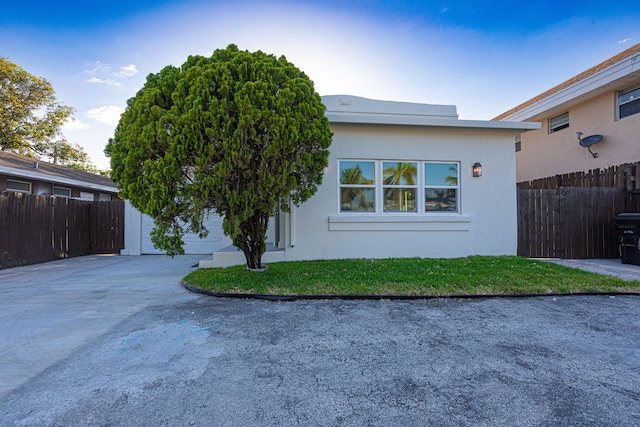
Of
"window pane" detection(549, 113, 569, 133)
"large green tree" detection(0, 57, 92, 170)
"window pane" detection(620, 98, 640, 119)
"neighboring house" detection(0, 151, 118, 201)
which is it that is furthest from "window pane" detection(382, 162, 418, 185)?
"large green tree" detection(0, 57, 92, 170)

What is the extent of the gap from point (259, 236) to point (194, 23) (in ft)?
21.6

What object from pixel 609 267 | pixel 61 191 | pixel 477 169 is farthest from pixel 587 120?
pixel 61 191

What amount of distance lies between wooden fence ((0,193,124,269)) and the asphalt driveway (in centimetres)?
483

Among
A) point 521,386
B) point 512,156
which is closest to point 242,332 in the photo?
point 521,386

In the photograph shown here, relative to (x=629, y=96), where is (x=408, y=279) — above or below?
below

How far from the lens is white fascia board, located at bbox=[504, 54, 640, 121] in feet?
28.5

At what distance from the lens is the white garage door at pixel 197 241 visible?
10102mm

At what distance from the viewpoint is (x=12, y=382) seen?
7.41 ft

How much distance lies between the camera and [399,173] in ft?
24.5

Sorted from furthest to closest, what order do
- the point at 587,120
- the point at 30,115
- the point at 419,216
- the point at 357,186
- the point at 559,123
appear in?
the point at 30,115 < the point at 559,123 < the point at 587,120 < the point at 419,216 < the point at 357,186

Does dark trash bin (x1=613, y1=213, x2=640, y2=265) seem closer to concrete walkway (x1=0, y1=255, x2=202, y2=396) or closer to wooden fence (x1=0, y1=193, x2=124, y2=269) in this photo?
concrete walkway (x1=0, y1=255, x2=202, y2=396)

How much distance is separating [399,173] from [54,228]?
10115mm

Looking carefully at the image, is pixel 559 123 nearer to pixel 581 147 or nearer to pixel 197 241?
pixel 581 147

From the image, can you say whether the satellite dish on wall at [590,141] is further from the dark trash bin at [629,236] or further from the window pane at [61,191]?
the window pane at [61,191]
